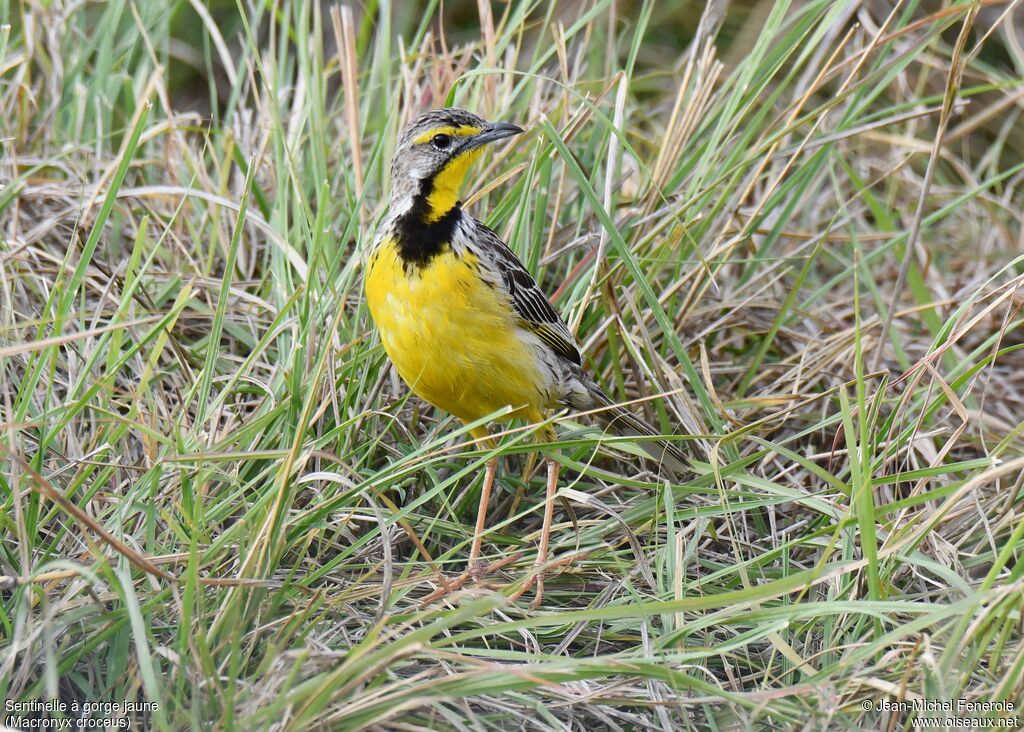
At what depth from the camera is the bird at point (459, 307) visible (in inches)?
155

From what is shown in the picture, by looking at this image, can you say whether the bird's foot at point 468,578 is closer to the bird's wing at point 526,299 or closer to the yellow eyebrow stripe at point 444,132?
the bird's wing at point 526,299

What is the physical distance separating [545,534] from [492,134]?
148cm

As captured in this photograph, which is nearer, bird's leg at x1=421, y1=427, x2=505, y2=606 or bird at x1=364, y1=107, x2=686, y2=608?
bird's leg at x1=421, y1=427, x2=505, y2=606

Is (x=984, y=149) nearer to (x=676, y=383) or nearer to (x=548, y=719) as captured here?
(x=676, y=383)

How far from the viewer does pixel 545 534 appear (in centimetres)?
393

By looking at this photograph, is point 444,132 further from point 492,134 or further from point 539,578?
point 539,578

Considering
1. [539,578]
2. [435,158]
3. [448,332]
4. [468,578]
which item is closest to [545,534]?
[539,578]

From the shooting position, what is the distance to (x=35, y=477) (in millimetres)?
2812

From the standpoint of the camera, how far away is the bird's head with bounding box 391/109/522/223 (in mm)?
4180

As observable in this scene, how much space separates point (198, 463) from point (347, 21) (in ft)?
7.77

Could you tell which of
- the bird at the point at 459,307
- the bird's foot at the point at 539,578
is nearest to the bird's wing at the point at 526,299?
the bird at the point at 459,307

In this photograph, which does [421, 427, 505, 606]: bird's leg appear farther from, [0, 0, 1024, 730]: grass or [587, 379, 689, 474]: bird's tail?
[587, 379, 689, 474]: bird's tail

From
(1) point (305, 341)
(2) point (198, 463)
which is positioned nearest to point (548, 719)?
(2) point (198, 463)

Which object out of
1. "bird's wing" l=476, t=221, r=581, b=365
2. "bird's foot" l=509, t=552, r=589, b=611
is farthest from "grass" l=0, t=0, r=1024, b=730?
"bird's wing" l=476, t=221, r=581, b=365
